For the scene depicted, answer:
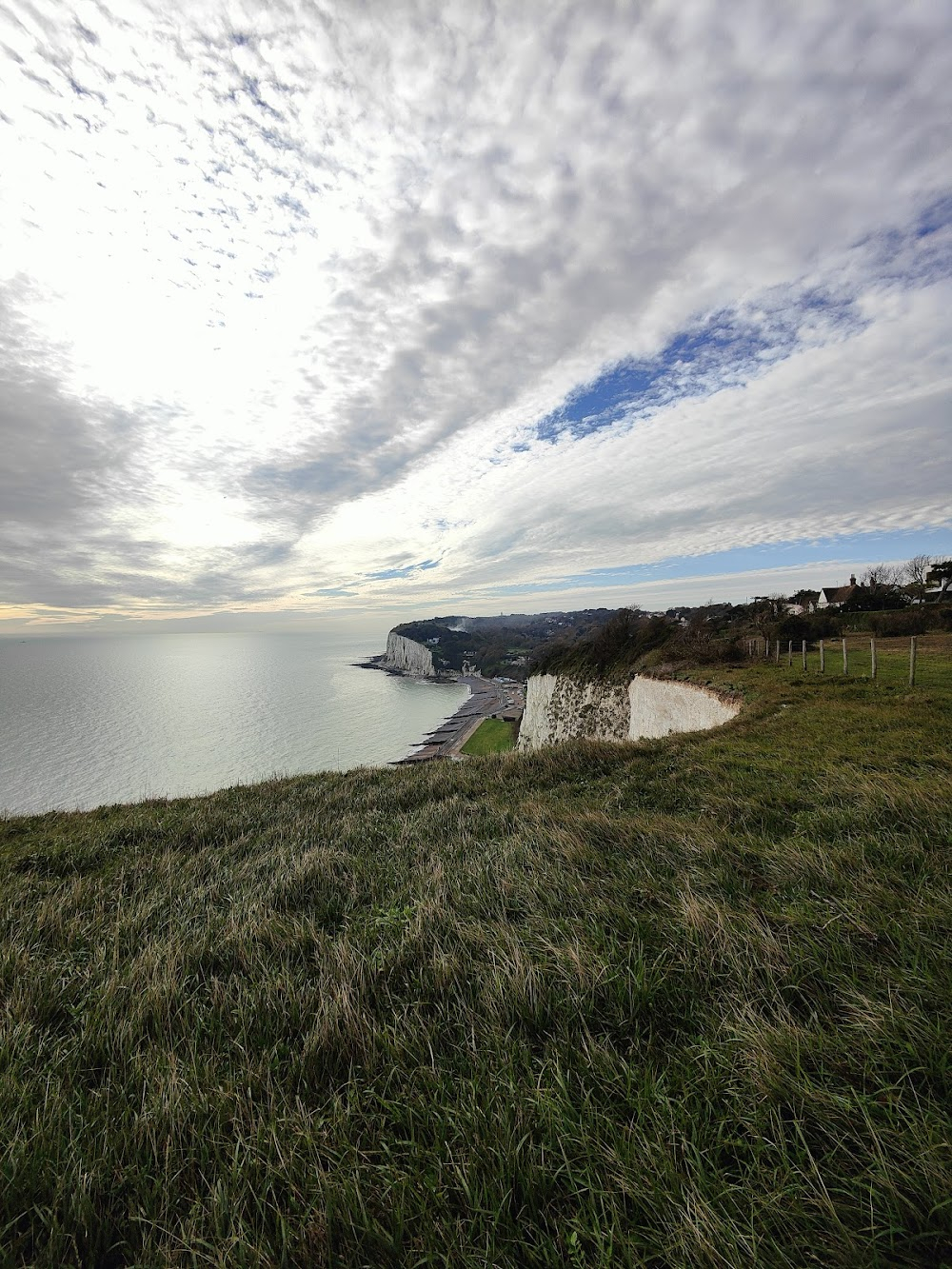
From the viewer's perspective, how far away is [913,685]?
13742mm

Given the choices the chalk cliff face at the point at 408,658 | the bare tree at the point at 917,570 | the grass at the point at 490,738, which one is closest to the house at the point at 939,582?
the bare tree at the point at 917,570

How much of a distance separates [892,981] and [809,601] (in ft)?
243

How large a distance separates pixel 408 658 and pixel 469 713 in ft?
220

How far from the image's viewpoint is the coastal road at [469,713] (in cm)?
5412

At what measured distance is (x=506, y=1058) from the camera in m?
2.16

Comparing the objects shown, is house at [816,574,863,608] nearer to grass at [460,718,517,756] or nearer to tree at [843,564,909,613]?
tree at [843,564,909,613]

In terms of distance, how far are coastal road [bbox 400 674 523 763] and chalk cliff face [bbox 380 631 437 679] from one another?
13.2 m

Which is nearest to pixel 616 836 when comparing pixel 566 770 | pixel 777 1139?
pixel 777 1139

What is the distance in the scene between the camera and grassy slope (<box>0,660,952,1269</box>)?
1.50 metres

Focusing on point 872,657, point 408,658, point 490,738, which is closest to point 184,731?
point 490,738

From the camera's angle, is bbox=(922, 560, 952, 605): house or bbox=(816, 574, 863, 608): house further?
bbox=(816, 574, 863, 608): house

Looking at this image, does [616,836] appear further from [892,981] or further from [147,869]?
[147,869]

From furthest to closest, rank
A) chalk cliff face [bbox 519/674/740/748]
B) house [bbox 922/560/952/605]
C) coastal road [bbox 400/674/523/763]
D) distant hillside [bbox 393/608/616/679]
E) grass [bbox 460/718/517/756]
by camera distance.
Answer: distant hillside [bbox 393/608/616/679]
coastal road [bbox 400/674/523/763]
grass [bbox 460/718/517/756]
house [bbox 922/560/952/605]
chalk cliff face [bbox 519/674/740/748]

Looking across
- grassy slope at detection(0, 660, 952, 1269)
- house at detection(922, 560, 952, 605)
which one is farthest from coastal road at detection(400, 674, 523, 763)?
house at detection(922, 560, 952, 605)
